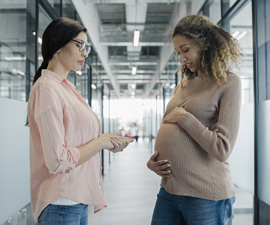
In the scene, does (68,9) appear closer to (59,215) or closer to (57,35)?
(57,35)

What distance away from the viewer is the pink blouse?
1.01 m

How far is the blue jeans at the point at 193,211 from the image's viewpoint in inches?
48.3

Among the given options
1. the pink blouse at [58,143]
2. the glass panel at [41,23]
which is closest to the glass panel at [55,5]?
the glass panel at [41,23]

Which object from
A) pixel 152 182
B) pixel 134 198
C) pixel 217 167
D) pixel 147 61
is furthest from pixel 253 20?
pixel 147 61

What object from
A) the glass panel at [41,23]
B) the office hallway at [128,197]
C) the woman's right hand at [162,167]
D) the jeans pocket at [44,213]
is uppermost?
the glass panel at [41,23]

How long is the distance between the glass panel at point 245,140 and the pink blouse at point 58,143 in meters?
1.90

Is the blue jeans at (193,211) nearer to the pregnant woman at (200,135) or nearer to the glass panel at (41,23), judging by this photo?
the pregnant woman at (200,135)

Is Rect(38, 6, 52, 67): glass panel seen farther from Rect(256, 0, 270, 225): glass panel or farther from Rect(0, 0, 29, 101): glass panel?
Rect(256, 0, 270, 225): glass panel

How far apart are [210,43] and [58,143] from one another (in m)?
0.85

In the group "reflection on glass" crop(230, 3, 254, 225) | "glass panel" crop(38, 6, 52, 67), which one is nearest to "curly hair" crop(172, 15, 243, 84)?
"reflection on glass" crop(230, 3, 254, 225)

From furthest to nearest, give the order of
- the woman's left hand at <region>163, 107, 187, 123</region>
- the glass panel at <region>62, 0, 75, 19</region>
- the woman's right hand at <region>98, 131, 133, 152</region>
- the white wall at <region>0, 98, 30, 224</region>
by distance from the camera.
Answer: the glass panel at <region>62, 0, 75, 19</region>, the white wall at <region>0, 98, 30, 224</region>, the woman's left hand at <region>163, 107, 187, 123</region>, the woman's right hand at <region>98, 131, 133, 152</region>

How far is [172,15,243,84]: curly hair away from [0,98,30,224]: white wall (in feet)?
4.18

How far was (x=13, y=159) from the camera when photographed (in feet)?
6.86

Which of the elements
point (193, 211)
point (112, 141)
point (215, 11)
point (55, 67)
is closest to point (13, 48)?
point (55, 67)
